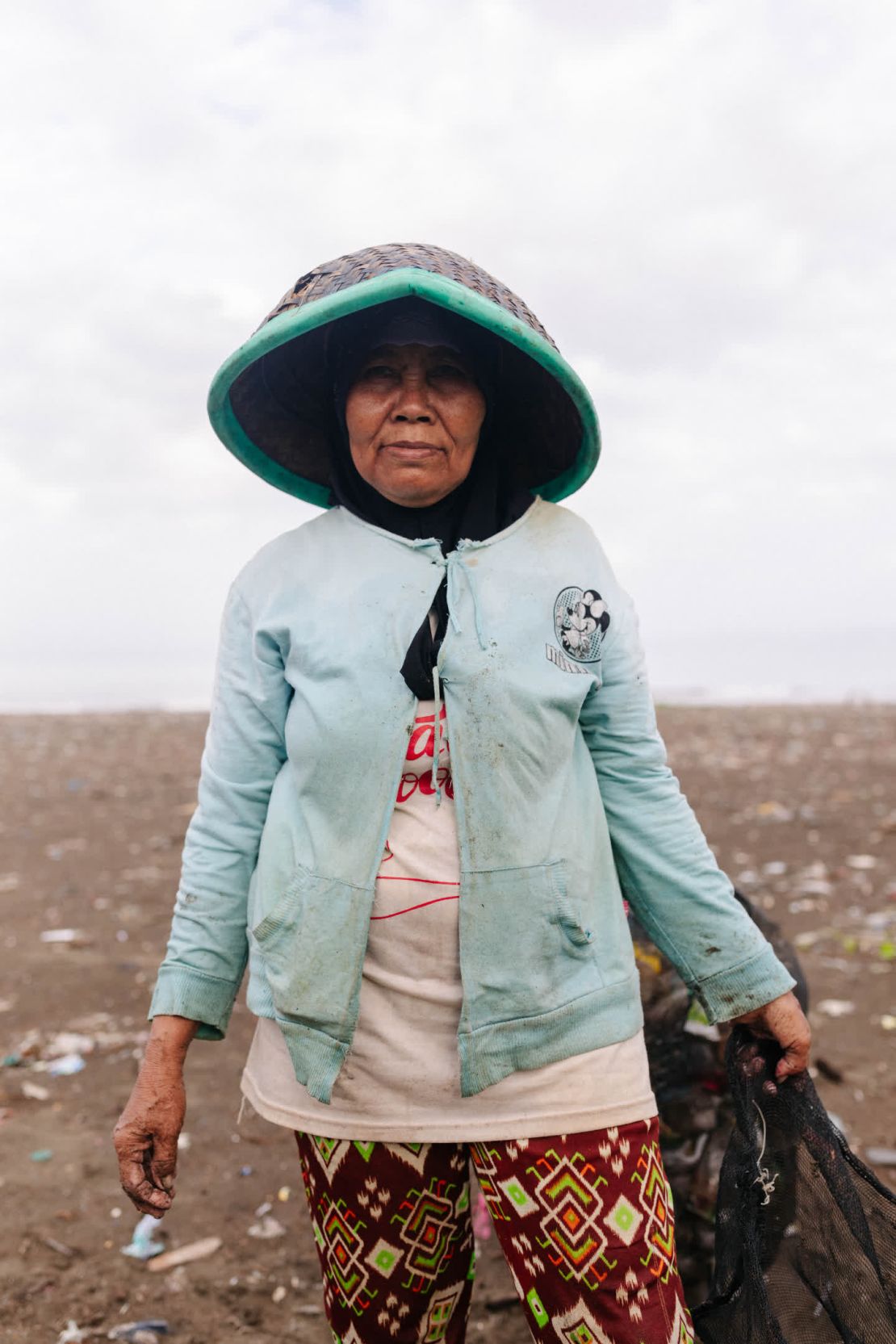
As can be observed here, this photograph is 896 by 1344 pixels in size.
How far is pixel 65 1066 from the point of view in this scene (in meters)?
3.79

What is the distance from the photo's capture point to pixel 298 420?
81.5 inches

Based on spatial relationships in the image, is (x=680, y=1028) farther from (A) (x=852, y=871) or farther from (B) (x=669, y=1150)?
(A) (x=852, y=871)

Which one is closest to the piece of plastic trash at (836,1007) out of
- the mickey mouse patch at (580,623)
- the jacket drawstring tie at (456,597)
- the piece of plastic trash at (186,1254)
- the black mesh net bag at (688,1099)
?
the black mesh net bag at (688,1099)

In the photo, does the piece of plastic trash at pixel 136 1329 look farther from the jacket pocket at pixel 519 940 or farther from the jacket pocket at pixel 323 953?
the jacket pocket at pixel 519 940

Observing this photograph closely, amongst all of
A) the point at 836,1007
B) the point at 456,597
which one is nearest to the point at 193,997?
the point at 456,597

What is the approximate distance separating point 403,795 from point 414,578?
35cm

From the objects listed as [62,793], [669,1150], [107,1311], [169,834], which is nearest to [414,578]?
[669,1150]

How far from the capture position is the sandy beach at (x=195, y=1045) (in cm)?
259

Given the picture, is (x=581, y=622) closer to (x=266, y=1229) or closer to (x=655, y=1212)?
(x=655, y=1212)

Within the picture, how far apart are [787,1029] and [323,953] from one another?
0.80 metres

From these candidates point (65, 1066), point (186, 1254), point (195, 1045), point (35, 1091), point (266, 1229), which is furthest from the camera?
point (195, 1045)

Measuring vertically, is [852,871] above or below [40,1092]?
above

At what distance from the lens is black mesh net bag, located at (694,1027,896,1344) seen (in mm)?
1557

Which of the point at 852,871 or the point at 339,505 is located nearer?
the point at 339,505
